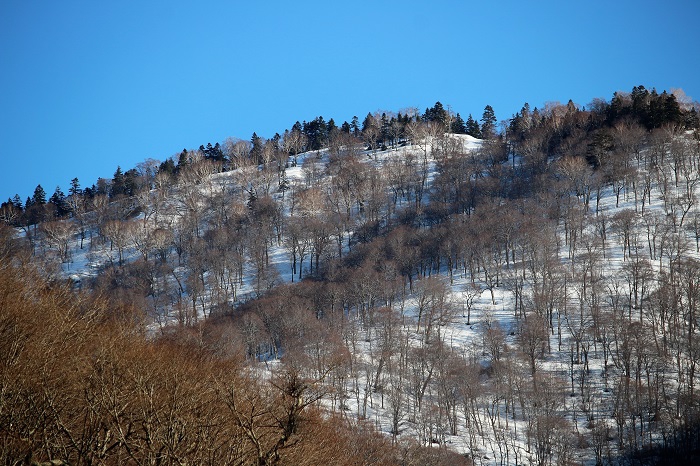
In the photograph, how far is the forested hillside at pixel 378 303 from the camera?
15.7 m

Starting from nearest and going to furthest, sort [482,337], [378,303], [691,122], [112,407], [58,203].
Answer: [112,407] → [482,337] → [378,303] → [691,122] → [58,203]

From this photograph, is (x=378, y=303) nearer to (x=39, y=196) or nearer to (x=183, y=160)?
(x=183, y=160)

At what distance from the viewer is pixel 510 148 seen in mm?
106125

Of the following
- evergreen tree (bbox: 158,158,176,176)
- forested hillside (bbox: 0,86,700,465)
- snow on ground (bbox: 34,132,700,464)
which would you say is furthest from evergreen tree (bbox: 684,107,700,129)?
evergreen tree (bbox: 158,158,176,176)

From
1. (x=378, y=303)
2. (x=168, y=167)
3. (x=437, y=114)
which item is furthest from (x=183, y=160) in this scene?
(x=378, y=303)

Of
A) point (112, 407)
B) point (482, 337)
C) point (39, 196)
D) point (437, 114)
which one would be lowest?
point (482, 337)

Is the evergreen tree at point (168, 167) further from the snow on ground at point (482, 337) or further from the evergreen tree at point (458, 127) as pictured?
the evergreen tree at point (458, 127)

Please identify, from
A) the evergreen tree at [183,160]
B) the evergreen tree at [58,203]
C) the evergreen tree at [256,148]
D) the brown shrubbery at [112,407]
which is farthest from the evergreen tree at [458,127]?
the brown shrubbery at [112,407]

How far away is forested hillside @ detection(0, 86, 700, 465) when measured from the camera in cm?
1573

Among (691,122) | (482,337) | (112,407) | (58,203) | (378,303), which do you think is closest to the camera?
(112,407)

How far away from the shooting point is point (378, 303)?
→ 63188mm

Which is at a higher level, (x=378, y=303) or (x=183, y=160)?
(x=183, y=160)

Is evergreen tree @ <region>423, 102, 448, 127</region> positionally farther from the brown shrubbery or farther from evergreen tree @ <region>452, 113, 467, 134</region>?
the brown shrubbery

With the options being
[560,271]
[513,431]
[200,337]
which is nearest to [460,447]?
[513,431]
